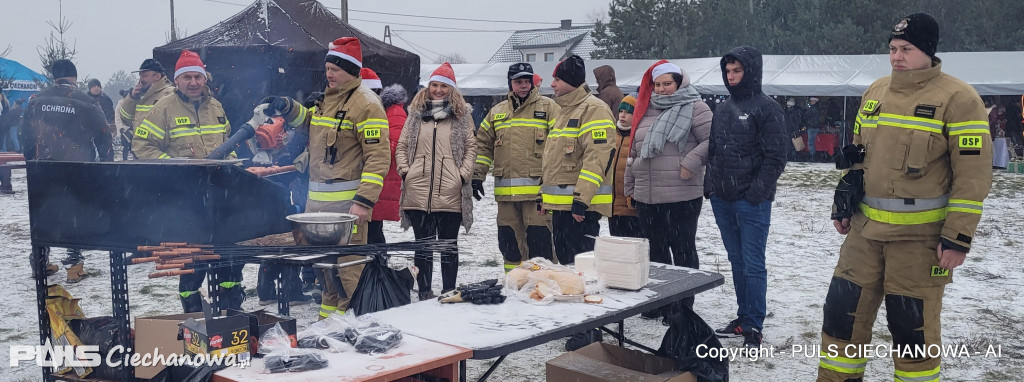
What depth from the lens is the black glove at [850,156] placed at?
12.5 ft

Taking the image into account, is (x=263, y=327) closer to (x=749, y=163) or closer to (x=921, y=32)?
(x=921, y=32)

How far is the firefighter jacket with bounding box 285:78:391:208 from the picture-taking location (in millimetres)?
4840

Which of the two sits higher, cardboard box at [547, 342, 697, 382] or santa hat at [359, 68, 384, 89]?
santa hat at [359, 68, 384, 89]

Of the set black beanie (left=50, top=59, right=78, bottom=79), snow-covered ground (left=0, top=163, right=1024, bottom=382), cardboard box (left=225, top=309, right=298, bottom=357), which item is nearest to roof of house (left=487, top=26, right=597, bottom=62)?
snow-covered ground (left=0, top=163, right=1024, bottom=382)

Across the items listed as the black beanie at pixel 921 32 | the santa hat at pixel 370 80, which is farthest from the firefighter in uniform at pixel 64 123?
the black beanie at pixel 921 32

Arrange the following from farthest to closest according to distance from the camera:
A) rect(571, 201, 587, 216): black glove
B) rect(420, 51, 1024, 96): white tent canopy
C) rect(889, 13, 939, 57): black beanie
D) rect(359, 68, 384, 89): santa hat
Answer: rect(420, 51, 1024, 96): white tent canopy
rect(359, 68, 384, 89): santa hat
rect(571, 201, 587, 216): black glove
rect(889, 13, 939, 57): black beanie

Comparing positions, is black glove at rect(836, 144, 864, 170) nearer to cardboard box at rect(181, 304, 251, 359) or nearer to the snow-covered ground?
the snow-covered ground

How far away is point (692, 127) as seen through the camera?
547 cm

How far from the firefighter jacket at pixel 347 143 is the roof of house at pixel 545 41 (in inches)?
2061

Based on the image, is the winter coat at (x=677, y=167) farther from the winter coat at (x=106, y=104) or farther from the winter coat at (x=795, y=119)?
the winter coat at (x=795, y=119)

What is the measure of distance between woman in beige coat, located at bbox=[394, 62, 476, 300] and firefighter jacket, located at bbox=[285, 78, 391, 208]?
0.78 meters

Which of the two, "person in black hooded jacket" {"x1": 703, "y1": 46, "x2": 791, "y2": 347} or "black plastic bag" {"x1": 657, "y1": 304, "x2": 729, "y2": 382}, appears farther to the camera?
"person in black hooded jacket" {"x1": 703, "y1": 46, "x2": 791, "y2": 347}

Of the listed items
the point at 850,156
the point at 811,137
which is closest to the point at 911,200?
the point at 850,156

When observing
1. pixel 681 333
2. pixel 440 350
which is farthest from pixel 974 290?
pixel 440 350
